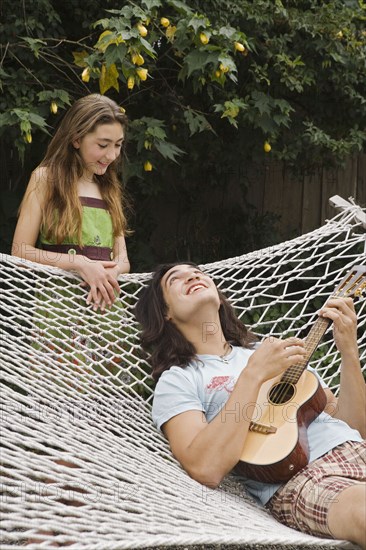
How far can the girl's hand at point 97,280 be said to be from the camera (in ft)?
6.95

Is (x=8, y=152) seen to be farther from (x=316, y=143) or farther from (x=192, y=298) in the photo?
(x=192, y=298)

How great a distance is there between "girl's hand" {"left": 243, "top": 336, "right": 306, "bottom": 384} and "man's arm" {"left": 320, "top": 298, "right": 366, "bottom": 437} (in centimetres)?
20

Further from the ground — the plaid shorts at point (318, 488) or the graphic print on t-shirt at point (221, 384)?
the graphic print on t-shirt at point (221, 384)

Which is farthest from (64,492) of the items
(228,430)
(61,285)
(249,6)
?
(249,6)

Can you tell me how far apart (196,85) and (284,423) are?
1.60 metres

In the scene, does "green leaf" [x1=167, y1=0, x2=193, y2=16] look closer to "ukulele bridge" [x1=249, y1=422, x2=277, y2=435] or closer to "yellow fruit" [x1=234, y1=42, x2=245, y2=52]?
"yellow fruit" [x1=234, y1=42, x2=245, y2=52]

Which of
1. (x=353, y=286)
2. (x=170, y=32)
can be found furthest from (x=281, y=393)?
(x=170, y=32)

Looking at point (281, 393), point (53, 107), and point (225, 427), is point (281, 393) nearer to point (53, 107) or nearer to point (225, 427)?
point (225, 427)

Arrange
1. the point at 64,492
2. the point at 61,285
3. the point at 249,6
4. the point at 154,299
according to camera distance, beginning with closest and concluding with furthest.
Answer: the point at 64,492
the point at 154,299
the point at 61,285
the point at 249,6

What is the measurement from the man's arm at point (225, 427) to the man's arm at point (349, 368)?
0.65ft

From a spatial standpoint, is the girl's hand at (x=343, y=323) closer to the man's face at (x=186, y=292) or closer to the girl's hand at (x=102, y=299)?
the man's face at (x=186, y=292)

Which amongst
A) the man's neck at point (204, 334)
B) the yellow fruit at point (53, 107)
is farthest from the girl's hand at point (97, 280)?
the yellow fruit at point (53, 107)

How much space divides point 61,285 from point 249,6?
163 centimetres

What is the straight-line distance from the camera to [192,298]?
6.44 ft
